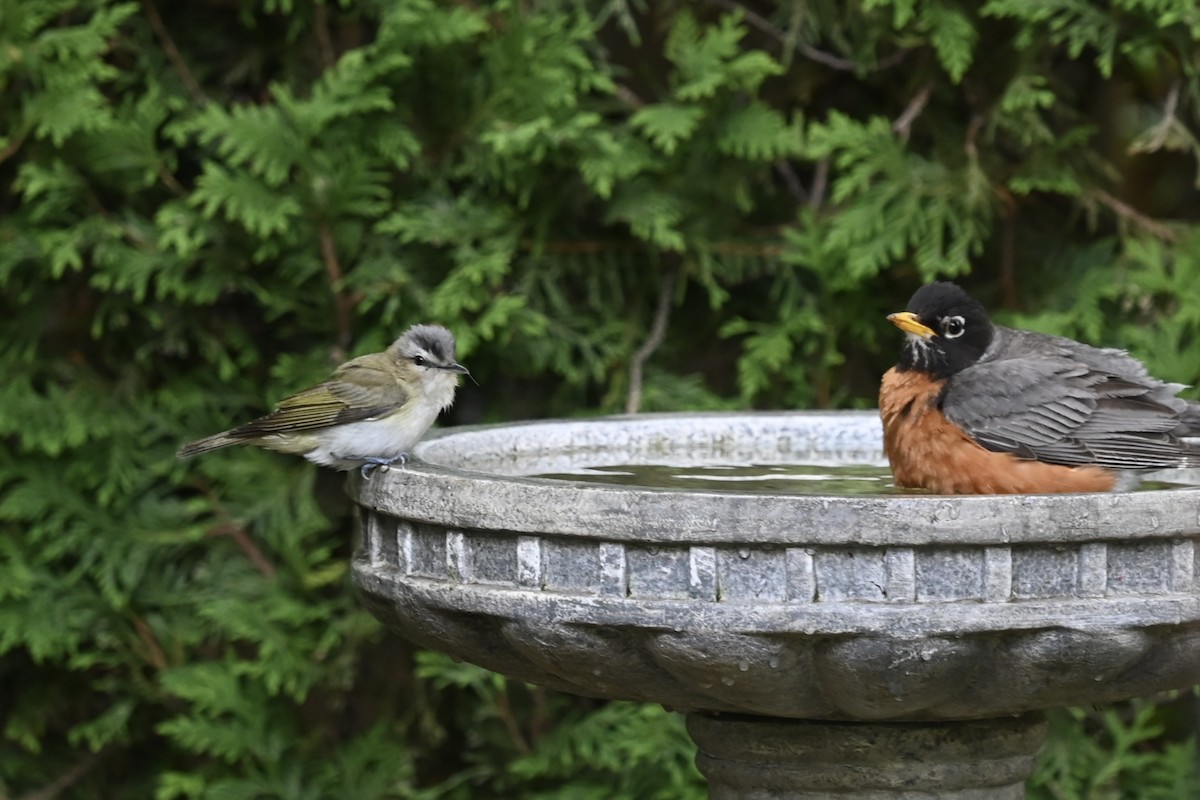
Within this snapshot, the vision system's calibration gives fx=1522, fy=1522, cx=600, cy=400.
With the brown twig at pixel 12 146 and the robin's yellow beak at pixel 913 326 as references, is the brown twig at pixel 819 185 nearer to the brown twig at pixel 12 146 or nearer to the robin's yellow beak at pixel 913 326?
the robin's yellow beak at pixel 913 326

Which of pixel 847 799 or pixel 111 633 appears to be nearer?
pixel 847 799

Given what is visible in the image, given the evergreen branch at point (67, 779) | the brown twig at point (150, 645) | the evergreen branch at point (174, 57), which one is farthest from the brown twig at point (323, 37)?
the evergreen branch at point (67, 779)

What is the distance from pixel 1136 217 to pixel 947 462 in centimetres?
214

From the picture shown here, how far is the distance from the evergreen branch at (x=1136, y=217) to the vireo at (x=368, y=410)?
7.65ft

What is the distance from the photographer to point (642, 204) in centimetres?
492

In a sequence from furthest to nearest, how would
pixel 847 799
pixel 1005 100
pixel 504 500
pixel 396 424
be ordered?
pixel 1005 100
pixel 396 424
pixel 847 799
pixel 504 500

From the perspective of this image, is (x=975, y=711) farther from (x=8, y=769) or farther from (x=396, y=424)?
(x=8, y=769)

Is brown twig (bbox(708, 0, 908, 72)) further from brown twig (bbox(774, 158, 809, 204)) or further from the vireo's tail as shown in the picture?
the vireo's tail

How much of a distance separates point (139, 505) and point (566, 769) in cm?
169

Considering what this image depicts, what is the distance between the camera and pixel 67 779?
5.36 metres

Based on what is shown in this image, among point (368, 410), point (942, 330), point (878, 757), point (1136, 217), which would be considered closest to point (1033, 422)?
point (942, 330)

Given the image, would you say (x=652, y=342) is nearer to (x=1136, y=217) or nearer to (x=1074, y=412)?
(x=1136, y=217)


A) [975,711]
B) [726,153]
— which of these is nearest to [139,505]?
[726,153]

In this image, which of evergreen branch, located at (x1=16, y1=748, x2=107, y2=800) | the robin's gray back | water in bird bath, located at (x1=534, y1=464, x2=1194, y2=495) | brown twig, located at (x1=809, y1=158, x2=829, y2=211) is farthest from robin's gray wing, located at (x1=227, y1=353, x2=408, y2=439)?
evergreen branch, located at (x1=16, y1=748, x2=107, y2=800)
